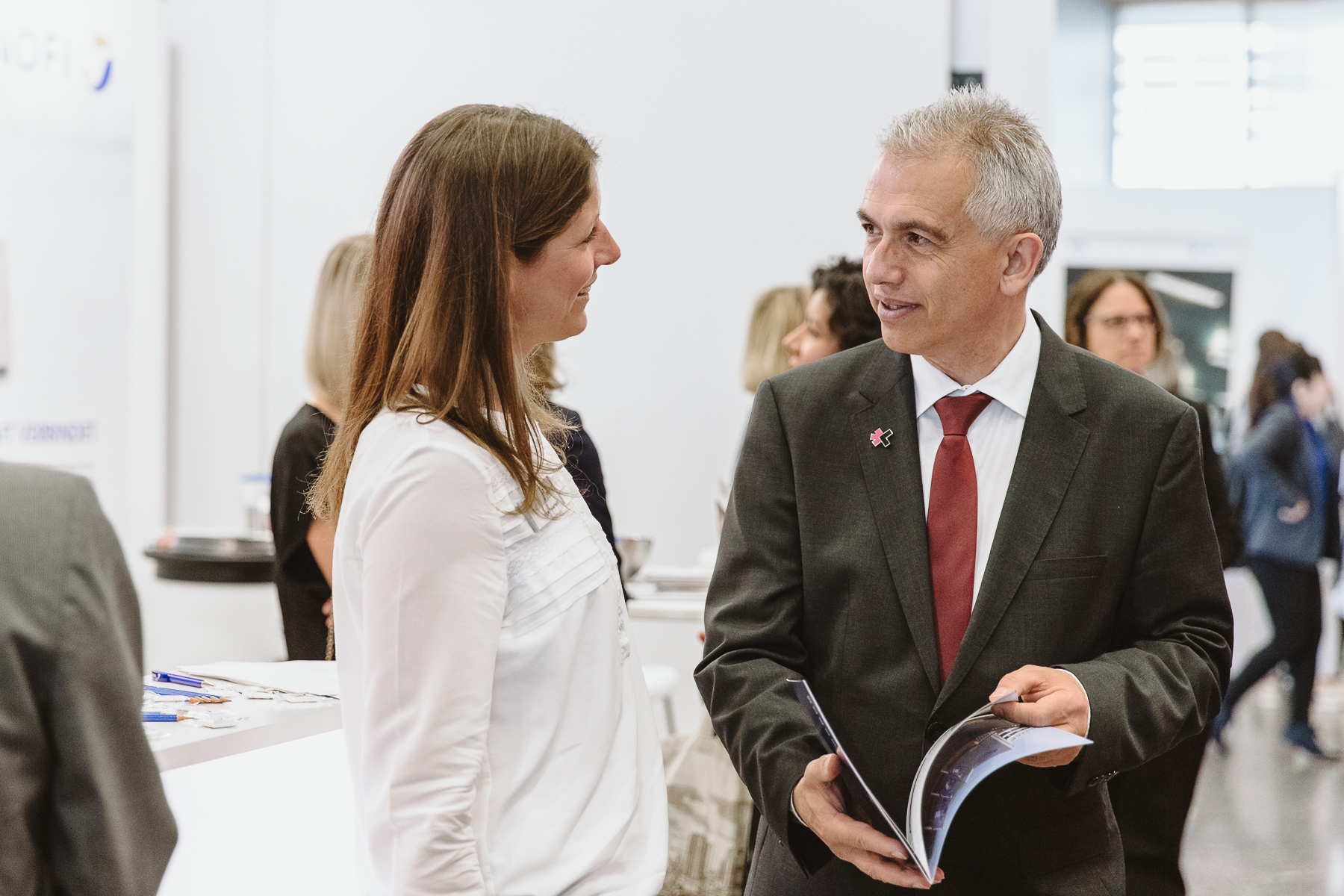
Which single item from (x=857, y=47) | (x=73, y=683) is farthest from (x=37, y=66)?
(x=73, y=683)

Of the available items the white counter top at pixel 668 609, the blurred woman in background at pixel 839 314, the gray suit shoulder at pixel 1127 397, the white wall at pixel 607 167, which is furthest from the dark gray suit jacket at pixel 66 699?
the white wall at pixel 607 167

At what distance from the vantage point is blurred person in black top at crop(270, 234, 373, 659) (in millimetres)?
2348

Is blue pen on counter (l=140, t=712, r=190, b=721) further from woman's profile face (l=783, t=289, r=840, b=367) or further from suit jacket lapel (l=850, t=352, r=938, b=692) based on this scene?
woman's profile face (l=783, t=289, r=840, b=367)

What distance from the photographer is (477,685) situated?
3.50ft

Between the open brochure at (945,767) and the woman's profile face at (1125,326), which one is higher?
the woman's profile face at (1125,326)

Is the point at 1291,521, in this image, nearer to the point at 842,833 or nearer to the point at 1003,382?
the point at 1003,382

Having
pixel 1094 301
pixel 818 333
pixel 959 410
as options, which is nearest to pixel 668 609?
pixel 818 333

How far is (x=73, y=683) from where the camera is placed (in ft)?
2.85

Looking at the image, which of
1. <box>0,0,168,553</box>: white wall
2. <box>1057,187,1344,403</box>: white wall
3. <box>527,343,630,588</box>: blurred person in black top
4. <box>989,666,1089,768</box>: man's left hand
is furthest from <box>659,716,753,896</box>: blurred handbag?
<box>1057,187,1344,403</box>: white wall

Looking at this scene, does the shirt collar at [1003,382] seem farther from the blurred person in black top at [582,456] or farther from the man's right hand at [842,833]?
the blurred person in black top at [582,456]

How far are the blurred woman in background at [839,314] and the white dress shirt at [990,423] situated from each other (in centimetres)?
108

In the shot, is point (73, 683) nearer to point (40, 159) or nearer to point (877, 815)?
point (877, 815)

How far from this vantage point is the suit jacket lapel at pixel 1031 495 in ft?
4.37

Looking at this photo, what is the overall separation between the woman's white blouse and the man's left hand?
1.28 ft
